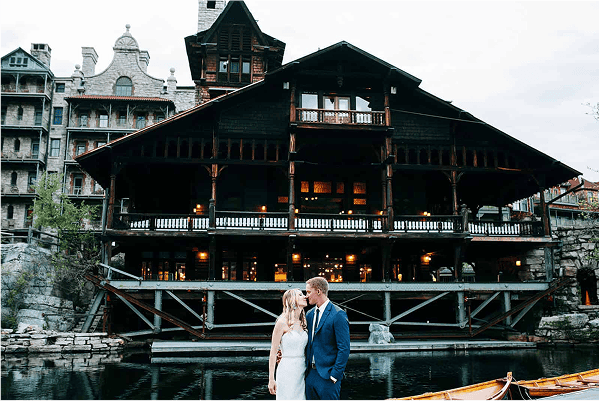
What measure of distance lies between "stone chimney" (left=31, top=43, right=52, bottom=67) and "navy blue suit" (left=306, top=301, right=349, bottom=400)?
53764mm

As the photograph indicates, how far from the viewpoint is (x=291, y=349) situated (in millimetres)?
6340

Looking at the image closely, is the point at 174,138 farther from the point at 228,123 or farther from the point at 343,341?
the point at 343,341

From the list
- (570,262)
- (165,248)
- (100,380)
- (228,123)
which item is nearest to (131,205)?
(165,248)

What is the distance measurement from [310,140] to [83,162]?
41.6 ft

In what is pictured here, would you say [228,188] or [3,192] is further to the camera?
[3,192]

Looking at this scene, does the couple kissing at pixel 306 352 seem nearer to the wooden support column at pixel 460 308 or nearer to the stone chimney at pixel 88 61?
the wooden support column at pixel 460 308

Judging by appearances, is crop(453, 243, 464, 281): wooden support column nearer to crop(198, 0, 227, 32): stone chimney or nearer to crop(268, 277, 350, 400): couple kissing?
crop(268, 277, 350, 400): couple kissing

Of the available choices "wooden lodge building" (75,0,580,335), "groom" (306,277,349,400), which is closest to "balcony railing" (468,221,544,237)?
"wooden lodge building" (75,0,580,335)

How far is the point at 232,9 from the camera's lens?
1403 inches

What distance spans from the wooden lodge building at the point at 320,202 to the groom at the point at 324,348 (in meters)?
18.7

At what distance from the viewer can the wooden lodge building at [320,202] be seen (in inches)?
1048

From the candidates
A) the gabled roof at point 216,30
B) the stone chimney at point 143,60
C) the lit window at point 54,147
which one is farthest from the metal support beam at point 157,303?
the stone chimney at point 143,60

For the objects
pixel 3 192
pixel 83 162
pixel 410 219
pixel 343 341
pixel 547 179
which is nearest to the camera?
pixel 343 341

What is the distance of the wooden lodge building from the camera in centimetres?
2662
